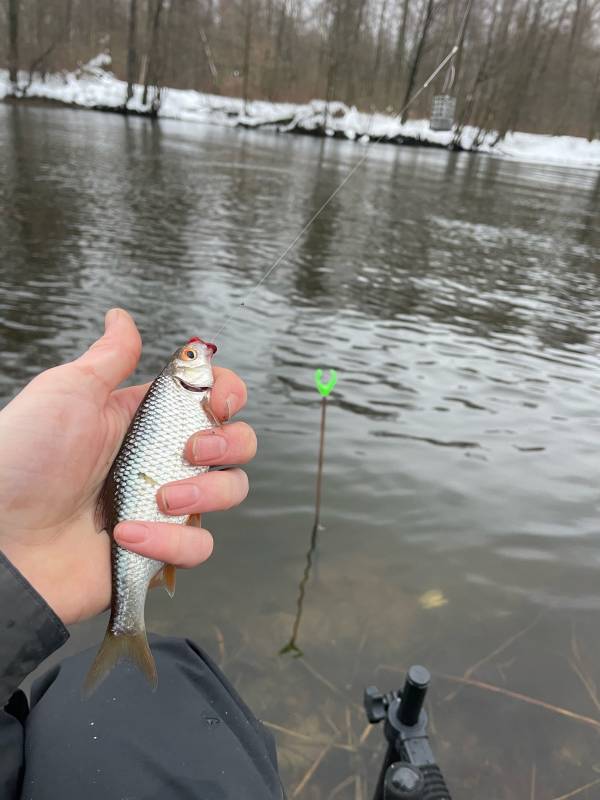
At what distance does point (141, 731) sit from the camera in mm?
2098

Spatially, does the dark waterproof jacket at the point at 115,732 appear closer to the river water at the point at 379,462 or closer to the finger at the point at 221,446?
the finger at the point at 221,446

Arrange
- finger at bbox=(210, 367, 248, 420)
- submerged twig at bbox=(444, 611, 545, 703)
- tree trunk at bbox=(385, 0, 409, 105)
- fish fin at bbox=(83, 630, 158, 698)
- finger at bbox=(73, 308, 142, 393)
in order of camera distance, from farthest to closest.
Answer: tree trunk at bbox=(385, 0, 409, 105), submerged twig at bbox=(444, 611, 545, 703), finger at bbox=(210, 367, 248, 420), finger at bbox=(73, 308, 142, 393), fish fin at bbox=(83, 630, 158, 698)

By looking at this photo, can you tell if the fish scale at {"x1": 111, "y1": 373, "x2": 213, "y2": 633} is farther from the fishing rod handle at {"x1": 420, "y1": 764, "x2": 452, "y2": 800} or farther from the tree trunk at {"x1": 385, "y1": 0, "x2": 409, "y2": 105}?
the tree trunk at {"x1": 385, "y1": 0, "x2": 409, "y2": 105}

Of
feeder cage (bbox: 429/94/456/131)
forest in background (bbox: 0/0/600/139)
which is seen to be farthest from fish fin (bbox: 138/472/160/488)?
forest in background (bbox: 0/0/600/139)

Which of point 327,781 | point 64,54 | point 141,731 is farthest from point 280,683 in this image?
point 64,54

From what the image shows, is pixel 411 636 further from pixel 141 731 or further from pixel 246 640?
pixel 141 731

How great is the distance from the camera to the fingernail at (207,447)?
87.9 inches

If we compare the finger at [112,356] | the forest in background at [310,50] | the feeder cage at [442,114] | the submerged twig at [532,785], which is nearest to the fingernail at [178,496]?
the finger at [112,356]

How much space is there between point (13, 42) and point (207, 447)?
6305cm

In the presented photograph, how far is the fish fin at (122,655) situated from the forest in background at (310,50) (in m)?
51.6

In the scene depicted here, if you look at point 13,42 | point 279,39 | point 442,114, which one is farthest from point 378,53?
point 442,114

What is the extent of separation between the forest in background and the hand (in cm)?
5080

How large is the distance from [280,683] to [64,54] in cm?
Answer: 7363

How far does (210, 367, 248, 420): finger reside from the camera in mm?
2561
